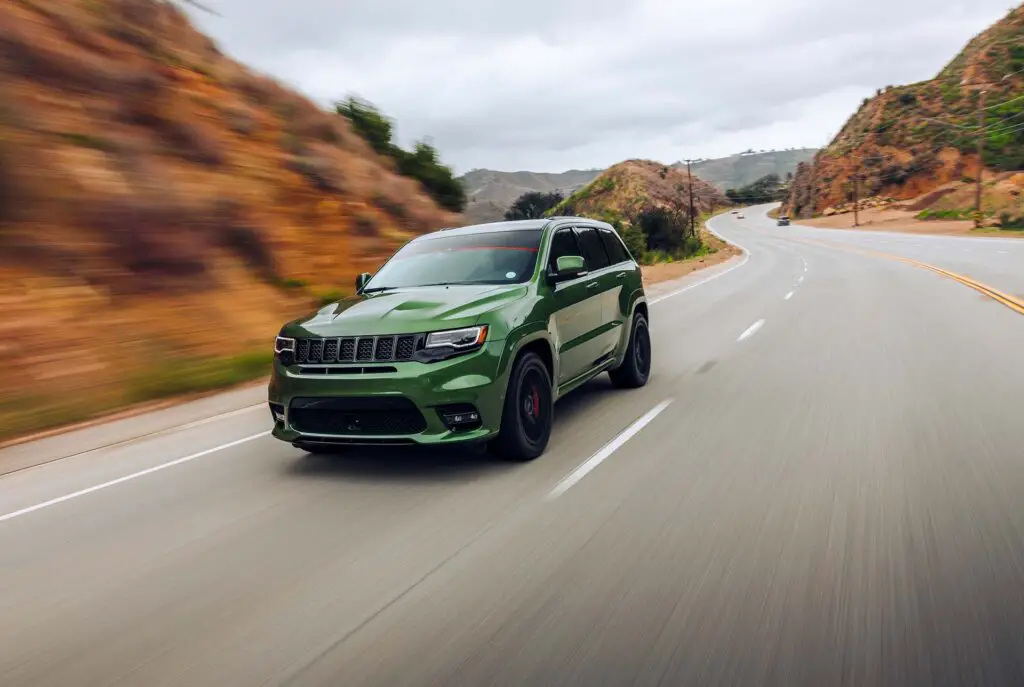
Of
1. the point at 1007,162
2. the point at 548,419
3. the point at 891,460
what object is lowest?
the point at 1007,162

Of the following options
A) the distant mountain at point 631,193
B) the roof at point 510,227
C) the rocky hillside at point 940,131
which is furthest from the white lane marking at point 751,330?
the distant mountain at point 631,193

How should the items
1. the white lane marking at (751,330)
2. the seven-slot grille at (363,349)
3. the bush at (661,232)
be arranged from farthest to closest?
1. the bush at (661,232)
2. the white lane marking at (751,330)
3. the seven-slot grille at (363,349)

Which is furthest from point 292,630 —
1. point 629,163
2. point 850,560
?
point 629,163

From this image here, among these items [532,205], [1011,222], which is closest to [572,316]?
[1011,222]

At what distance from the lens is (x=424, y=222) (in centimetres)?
2456

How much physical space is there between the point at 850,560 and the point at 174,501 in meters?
4.41

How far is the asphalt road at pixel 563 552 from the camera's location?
354 centimetres

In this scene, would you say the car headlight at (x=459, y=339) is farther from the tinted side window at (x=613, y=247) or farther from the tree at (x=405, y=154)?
the tree at (x=405, y=154)

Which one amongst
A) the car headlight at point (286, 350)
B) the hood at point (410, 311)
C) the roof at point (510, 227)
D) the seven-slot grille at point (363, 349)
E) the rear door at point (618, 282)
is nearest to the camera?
the seven-slot grille at point (363, 349)

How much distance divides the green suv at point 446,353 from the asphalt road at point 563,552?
0.38 metres

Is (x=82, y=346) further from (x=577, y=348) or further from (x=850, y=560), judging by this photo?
(x=850, y=560)

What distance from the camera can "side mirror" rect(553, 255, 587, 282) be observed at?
23.7 feet

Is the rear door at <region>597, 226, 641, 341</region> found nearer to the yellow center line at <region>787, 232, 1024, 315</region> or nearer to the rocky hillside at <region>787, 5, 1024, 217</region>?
the yellow center line at <region>787, 232, 1024, 315</region>

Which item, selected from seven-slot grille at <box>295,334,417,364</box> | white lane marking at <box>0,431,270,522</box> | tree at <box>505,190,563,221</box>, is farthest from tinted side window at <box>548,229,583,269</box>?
tree at <box>505,190,563,221</box>
